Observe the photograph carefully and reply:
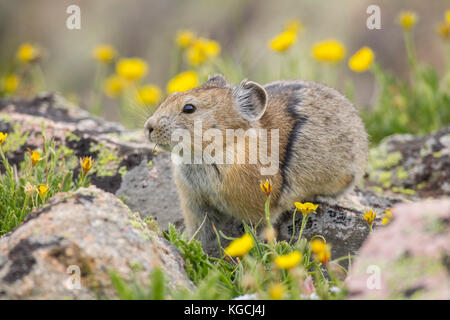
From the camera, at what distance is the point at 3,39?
47.9ft

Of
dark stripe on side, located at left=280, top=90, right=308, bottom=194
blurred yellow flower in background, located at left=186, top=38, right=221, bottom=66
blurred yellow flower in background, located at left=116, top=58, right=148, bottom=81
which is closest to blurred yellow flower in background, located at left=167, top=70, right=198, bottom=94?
blurred yellow flower in background, located at left=186, top=38, right=221, bottom=66

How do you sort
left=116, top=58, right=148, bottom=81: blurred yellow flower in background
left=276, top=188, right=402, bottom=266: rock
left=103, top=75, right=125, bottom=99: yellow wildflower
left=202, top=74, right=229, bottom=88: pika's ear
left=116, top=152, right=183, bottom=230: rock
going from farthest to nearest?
left=103, top=75, right=125, bottom=99: yellow wildflower
left=116, top=58, right=148, bottom=81: blurred yellow flower in background
left=116, top=152, right=183, bottom=230: rock
left=202, top=74, right=229, bottom=88: pika's ear
left=276, top=188, right=402, bottom=266: rock

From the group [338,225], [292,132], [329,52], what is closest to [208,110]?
[292,132]

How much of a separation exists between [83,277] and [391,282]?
66.3 inches

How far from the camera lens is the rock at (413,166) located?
6.82 m

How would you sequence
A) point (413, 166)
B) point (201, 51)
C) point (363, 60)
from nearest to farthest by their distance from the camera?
point (413, 166), point (363, 60), point (201, 51)

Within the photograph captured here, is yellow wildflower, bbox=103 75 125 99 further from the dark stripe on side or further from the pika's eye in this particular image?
the pika's eye

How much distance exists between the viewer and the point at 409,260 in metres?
3.12

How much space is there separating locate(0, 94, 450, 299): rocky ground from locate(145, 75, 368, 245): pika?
347 millimetres

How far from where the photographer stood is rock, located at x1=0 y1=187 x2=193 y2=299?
127 inches

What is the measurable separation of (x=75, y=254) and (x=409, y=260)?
183cm

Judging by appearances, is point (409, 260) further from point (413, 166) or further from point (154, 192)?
point (413, 166)

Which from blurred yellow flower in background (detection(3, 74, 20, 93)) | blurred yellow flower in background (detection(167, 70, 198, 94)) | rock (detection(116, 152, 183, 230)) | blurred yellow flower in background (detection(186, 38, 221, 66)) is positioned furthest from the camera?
blurred yellow flower in background (detection(3, 74, 20, 93))

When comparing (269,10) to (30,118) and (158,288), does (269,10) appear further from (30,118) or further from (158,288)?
(158,288)
